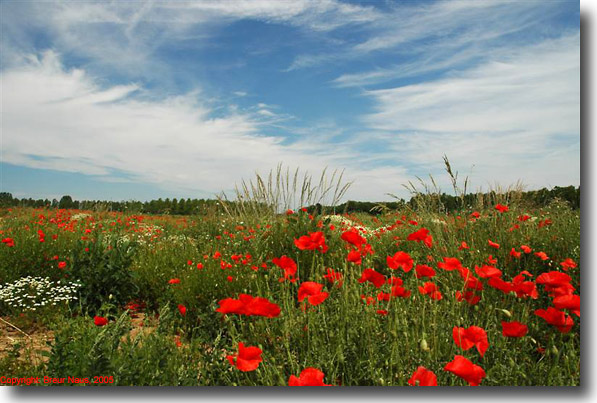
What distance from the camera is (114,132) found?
2.60 meters

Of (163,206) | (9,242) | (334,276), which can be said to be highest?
(163,206)

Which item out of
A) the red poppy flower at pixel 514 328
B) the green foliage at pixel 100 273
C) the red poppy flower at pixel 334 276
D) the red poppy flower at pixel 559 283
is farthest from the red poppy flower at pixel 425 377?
the green foliage at pixel 100 273

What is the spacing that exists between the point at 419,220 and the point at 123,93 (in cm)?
318

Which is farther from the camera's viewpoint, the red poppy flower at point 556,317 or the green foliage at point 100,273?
the green foliage at point 100,273

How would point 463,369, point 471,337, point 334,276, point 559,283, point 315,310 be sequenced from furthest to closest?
point 334,276 → point 315,310 → point 559,283 → point 471,337 → point 463,369

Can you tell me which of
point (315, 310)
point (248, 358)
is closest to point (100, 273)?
point (315, 310)

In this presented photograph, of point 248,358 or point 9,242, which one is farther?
point 9,242

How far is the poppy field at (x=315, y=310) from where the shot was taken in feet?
5.87

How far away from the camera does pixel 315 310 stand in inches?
89.2

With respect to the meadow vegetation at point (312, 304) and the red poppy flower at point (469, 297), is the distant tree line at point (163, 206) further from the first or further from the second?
the red poppy flower at point (469, 297)

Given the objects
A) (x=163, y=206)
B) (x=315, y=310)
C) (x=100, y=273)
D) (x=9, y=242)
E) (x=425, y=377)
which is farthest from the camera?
(x=163, y=206)

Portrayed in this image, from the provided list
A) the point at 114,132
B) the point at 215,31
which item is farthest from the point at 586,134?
the point at 114,132

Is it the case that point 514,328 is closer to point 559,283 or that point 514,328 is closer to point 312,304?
point 559,283

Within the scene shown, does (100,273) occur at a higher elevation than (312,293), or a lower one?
lower
